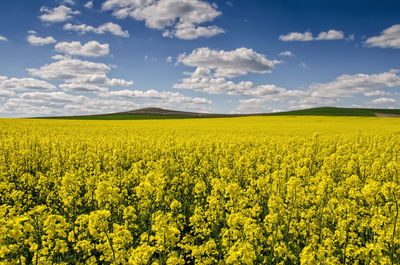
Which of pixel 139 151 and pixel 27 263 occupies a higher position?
pixel 139 151

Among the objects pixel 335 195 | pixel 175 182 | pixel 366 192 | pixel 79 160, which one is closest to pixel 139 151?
pixel 79 160

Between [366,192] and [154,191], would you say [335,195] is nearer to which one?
[366,192]

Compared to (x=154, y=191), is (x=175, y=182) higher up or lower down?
lower down

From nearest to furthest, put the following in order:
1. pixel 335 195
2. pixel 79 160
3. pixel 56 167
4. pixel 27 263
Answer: pixel 27 263 < pixel 335 195 < pixel 56 167 < pixel 79 160

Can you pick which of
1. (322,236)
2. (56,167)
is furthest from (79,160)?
(322,236)

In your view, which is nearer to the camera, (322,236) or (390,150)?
(322,236)

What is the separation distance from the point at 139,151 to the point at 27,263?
784 cm

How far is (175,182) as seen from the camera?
719 centimetres

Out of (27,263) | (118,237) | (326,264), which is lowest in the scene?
(27,263)

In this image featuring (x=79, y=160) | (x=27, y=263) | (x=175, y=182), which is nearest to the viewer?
(x=27, y=263)

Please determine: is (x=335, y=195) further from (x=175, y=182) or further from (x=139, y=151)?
(x=139, y=151)

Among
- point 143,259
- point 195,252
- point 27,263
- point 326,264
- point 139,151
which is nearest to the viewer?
point 143,259

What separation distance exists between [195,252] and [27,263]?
2.95m

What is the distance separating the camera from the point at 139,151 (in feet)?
38.6
